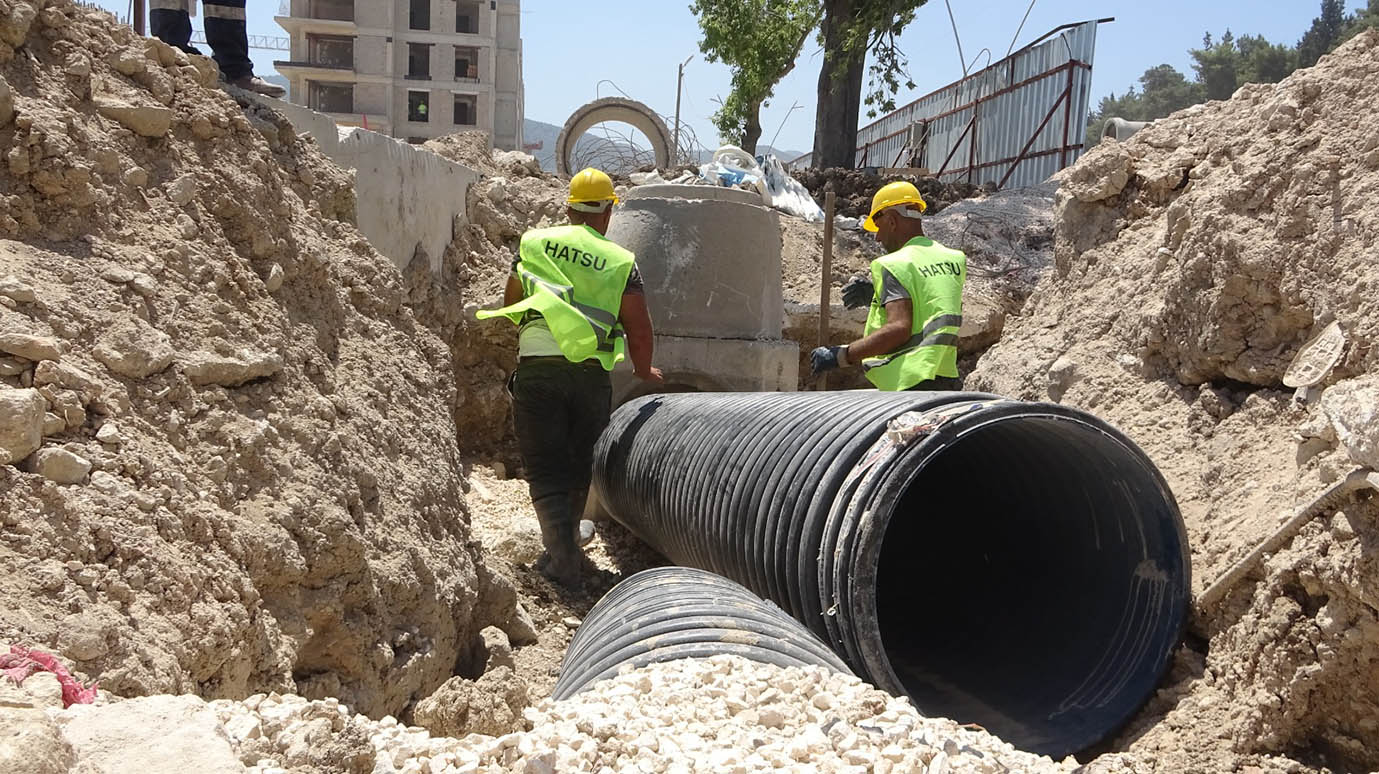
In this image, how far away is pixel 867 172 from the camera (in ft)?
40.6

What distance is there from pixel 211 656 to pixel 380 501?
3.12 ft

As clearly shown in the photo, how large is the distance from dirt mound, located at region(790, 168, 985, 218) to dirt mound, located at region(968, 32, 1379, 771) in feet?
14.7

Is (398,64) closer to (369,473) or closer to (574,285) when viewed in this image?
(574,285)

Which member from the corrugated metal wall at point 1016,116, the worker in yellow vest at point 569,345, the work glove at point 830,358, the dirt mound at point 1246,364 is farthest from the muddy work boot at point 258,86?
the corrugated metal wall at point 1016,116

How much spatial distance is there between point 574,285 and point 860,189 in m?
6.98

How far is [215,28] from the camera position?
4.39 metres

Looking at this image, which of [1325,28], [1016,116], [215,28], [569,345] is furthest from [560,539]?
[1325,28]

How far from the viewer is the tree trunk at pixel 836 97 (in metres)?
12.7

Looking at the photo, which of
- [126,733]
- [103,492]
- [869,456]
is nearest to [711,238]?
[869,456]

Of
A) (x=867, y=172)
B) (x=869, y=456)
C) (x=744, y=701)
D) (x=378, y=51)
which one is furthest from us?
(x=378, y=51)

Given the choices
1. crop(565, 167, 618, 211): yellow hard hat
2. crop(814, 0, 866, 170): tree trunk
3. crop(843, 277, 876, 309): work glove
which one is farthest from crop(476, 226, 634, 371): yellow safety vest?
crop(814, 0, 866, 170): tree trunk

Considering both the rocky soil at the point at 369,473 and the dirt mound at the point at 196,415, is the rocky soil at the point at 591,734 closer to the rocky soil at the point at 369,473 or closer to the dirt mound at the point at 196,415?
the rocky soil at the point at 369,473

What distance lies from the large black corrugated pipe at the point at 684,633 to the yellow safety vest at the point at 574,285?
155 cm

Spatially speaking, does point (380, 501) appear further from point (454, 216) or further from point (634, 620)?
point (454, 216)
